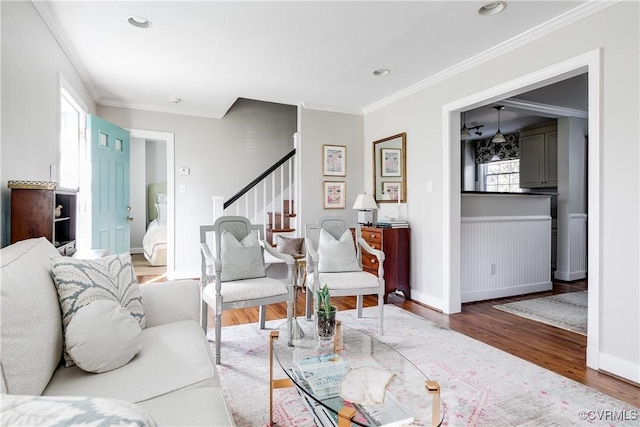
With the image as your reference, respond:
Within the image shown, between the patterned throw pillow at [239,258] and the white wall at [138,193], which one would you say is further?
the white wall at [138,193]

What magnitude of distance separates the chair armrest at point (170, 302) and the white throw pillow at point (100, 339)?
44 centimetres

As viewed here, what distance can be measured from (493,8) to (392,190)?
2254 millimetres

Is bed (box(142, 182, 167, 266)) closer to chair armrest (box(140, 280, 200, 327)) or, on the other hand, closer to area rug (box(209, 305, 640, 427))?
area rug (box(209, 305, 640, 427))

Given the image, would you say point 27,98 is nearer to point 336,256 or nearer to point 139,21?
point 139,21

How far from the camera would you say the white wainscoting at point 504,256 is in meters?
3.84

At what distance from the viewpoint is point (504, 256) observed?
159 inches

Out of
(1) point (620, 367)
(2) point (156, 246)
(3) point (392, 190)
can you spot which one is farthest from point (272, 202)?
(1) point (620, 367)

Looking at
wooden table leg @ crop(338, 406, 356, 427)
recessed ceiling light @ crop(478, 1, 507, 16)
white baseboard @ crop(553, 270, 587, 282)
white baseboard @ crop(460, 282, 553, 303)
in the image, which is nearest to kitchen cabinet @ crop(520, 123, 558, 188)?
white baseboard @ crop(553, 270, 587, 282)

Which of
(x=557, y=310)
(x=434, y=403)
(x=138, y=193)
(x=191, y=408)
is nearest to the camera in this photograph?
(x=191, y=408)

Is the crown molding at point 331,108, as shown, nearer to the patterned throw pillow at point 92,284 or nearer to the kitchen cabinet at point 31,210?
the kitchen cabinet at point 31,210

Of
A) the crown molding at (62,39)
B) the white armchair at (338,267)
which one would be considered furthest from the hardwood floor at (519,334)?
the crown molding at (62,39)

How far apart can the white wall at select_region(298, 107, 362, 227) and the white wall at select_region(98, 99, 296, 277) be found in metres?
1.37

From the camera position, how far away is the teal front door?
12.2ft

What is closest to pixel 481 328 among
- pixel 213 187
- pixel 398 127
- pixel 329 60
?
pixel 398 127
